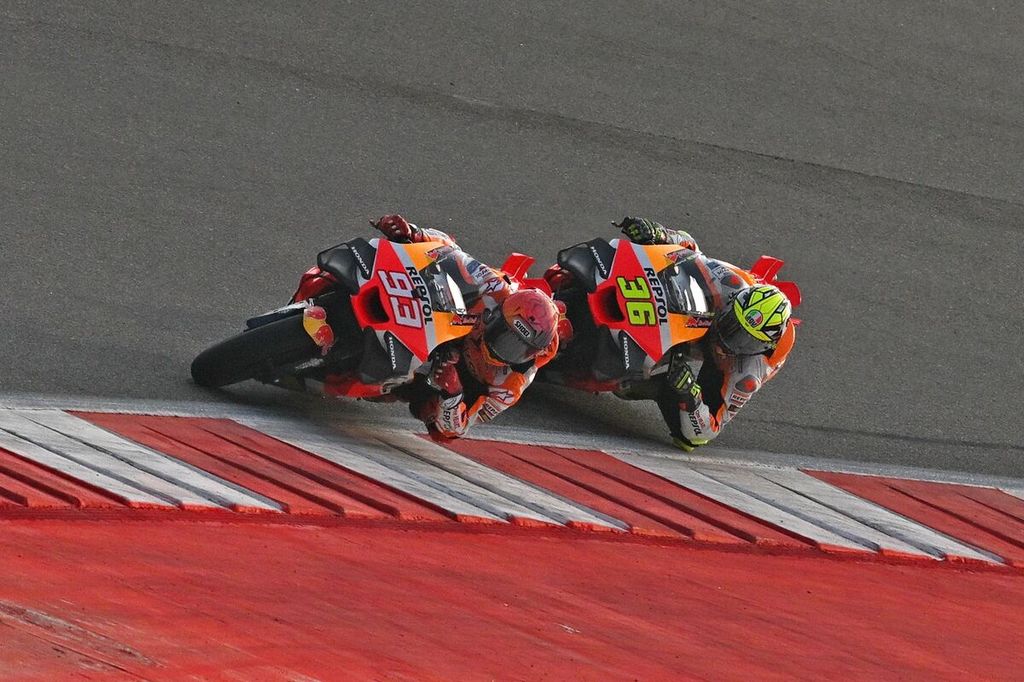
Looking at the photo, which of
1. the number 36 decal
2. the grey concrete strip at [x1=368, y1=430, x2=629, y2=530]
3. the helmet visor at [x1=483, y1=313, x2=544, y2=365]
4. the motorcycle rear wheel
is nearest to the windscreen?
the number 36 decal

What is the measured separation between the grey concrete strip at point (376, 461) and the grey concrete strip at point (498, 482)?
0.18 metres

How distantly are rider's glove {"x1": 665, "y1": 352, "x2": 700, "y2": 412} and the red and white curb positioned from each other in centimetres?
38

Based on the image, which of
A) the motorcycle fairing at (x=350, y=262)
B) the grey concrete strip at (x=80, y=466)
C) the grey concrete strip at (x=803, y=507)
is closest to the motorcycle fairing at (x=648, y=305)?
the grey concrete strip at (x=803, y=507)

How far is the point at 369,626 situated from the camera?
5531 mm

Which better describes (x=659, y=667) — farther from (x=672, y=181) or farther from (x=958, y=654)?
(x=672, y=181)

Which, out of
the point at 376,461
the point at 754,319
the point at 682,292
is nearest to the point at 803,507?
the point at 754,319

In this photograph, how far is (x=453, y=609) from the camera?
594cm

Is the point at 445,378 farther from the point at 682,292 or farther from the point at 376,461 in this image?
the point at 682,292

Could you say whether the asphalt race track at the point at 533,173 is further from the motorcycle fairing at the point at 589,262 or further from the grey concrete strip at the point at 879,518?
the motorcycle fairing at the point at 589,262

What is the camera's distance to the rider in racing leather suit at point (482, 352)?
7.64 meters

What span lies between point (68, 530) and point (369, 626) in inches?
44.3

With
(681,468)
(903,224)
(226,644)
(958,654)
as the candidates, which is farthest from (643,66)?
(226,644)

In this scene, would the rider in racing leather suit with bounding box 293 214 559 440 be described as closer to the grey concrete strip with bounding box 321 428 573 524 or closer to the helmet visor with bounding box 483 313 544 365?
the helmet visor with bounding box 483 313 544 365

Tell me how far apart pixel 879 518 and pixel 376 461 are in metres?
3.14
